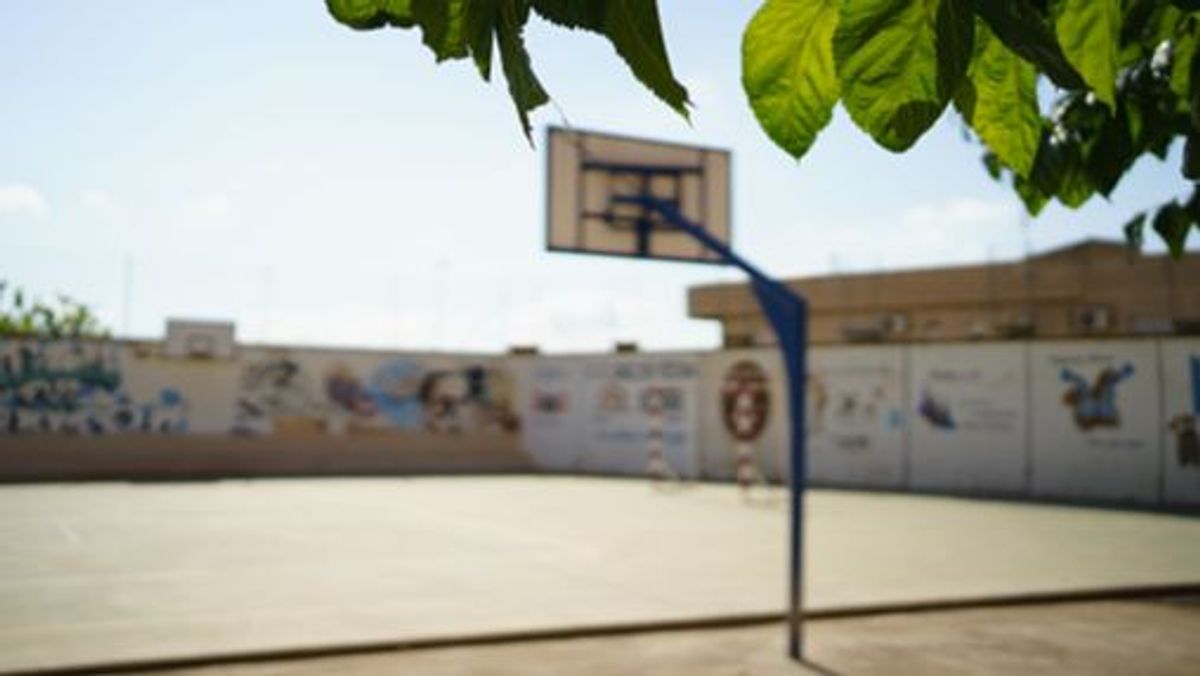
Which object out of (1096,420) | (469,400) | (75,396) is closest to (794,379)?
(1096,420)

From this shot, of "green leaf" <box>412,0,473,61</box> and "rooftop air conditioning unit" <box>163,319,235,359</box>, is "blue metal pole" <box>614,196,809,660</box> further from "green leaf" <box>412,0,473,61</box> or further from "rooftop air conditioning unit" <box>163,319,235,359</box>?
"rooftop air conditioning unit" <box>163,319,235,359</box>

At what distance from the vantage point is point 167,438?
24.2 m

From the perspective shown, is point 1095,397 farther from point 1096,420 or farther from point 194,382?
point 194,382

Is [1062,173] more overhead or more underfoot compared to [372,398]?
more overhead

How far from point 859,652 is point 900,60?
20.0ft

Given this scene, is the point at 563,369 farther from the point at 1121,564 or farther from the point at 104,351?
the point at 1121,564

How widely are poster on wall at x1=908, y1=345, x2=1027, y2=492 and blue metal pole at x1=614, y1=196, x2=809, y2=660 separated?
13838 millimetres

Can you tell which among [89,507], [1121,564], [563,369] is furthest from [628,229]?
[563,369]

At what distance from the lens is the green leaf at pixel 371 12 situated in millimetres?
865

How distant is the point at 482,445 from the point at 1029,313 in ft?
79.1

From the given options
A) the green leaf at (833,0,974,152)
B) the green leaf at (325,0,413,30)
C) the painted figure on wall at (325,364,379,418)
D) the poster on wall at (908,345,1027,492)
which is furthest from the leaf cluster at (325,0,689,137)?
the painted figure on wall at (325,364,379,418)

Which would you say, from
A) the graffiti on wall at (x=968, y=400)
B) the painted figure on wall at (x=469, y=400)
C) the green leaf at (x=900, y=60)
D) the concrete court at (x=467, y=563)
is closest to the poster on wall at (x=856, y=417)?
the graffiti on wall at (x=968, y=400)

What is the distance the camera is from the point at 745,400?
23.1 meters

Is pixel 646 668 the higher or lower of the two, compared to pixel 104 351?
lower
